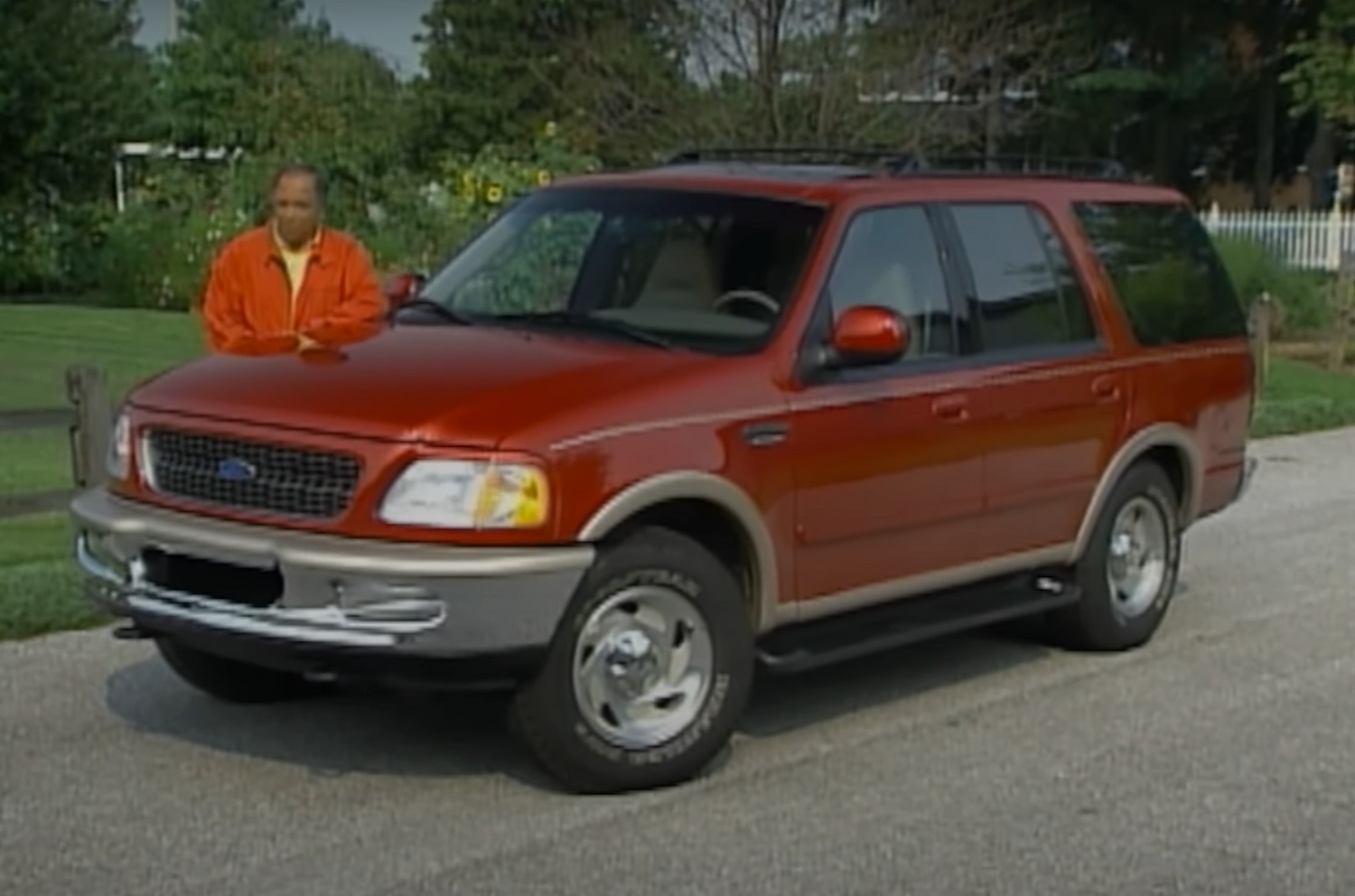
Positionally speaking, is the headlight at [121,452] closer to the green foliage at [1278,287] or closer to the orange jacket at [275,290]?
the orange jacket at [275,290]

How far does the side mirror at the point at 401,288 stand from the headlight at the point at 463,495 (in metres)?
1.85

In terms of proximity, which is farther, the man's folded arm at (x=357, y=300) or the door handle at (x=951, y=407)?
the man's folded arm at (x=357, y=300)

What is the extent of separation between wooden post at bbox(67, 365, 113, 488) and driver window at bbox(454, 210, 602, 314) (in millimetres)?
3135

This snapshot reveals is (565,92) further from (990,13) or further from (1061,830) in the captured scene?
(1061,830)

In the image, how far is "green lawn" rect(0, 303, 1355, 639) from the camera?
8.59m

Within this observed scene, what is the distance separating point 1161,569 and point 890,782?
8.65 ft

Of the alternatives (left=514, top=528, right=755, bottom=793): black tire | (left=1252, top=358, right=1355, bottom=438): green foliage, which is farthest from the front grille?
(left=1252, top=358, right=1355, bottom=438): green foliage

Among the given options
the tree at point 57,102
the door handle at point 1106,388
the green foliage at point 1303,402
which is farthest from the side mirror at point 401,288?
the tree at point 57,102

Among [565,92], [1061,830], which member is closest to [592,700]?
[1061,830]

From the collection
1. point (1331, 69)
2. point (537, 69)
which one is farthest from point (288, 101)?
point (1331, 69)

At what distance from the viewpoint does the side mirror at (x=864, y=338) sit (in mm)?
6750

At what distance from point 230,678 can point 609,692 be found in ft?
5.22

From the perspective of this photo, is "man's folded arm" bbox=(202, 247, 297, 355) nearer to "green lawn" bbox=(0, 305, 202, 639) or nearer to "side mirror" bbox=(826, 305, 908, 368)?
"green lawn" bbox=(0, 305, 202, 639)

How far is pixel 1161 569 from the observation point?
8688mm
